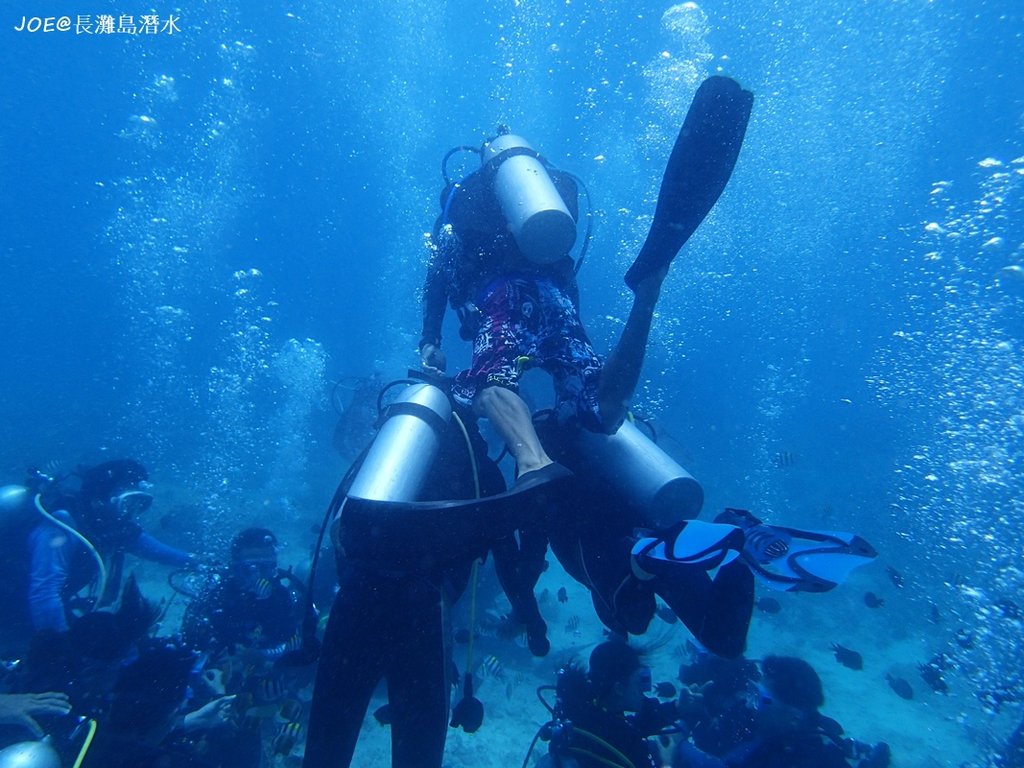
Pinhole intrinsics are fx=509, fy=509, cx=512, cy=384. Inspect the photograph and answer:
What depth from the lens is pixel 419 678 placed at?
2777 millimetres

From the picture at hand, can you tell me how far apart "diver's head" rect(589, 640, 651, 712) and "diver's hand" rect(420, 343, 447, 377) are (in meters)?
2.89

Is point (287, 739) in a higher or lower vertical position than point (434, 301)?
lower

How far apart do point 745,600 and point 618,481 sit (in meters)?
1.25

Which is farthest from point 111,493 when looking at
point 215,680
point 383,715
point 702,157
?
point 702,157

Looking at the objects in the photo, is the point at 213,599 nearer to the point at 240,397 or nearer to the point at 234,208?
the point at 240,397

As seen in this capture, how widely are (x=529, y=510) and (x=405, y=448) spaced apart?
979 millimetres

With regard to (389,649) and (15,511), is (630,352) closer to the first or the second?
(389,649)

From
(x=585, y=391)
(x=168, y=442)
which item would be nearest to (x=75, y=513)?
(x=585, y=391)

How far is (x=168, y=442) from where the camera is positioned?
2592 cm

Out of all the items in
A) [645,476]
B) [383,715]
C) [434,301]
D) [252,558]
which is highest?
[434,301]

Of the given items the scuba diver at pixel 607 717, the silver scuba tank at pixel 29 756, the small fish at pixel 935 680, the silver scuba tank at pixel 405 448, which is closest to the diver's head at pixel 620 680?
the scuba diver at pixel 607 717

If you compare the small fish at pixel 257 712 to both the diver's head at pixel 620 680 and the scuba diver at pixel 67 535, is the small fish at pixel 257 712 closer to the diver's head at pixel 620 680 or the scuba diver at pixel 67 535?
the scuba diver at pixel 67 535

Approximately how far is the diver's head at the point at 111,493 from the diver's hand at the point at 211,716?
329 centimetres

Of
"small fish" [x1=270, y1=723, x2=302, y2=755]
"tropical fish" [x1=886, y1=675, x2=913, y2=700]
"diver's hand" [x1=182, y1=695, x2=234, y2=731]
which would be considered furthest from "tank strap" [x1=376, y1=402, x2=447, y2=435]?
"tropical fish" [x1=886, y1=675, x2=913, y2=700]
